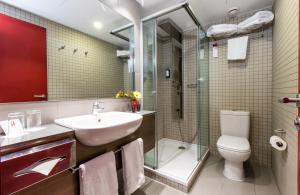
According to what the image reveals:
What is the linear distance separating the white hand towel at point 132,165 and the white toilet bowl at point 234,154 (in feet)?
3.35

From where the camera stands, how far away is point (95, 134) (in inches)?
34.9

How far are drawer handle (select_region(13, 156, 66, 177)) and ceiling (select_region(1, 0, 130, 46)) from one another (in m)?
1.01

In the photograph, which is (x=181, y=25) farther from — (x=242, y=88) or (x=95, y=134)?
(x=95, y=134)

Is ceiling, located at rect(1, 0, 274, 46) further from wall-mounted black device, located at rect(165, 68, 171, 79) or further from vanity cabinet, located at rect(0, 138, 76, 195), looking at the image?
vanity cabinet, located at rect(0, 138, 76, 195)

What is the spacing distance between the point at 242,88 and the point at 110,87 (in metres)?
1.88

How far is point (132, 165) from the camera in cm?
136

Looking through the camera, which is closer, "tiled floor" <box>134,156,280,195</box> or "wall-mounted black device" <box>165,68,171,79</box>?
"tiled floor" <box>134,156,280,195</box>

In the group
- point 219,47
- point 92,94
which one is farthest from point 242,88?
point 92,94

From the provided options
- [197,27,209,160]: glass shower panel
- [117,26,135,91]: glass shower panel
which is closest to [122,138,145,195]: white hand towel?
[117,26,135,91]: glass shower panel

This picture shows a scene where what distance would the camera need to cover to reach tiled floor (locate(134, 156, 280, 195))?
5.30 feet

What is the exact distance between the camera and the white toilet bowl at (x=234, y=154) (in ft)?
5.57

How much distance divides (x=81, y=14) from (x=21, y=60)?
0.68 m

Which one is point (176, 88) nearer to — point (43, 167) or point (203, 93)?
point (203, 93)

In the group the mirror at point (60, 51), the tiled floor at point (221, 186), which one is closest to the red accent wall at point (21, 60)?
the mirror at point (60, 51)
